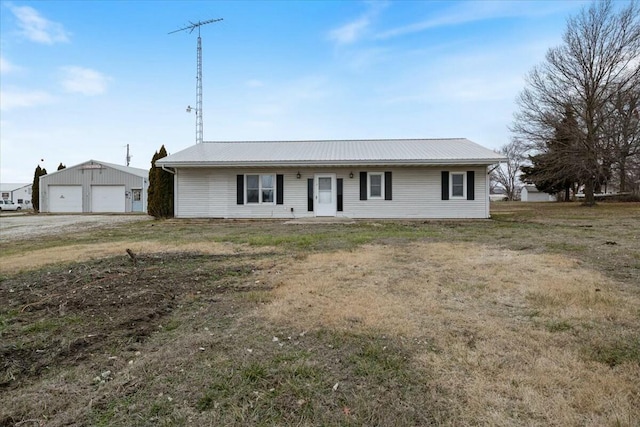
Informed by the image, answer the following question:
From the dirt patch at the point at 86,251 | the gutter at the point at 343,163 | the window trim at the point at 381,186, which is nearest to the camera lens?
the dirt patch at the point at 86,251

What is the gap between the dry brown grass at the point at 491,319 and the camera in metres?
2.10

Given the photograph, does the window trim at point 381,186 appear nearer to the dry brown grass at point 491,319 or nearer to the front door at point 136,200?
the dry brown grass at point 491,319

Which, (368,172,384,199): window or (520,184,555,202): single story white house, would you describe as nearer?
(368,172,384,199): window

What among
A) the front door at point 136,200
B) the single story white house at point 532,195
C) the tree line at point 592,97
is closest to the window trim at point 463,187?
the tree line at point 592,97

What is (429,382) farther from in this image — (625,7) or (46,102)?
(625,7)

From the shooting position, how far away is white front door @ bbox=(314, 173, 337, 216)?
1555cm

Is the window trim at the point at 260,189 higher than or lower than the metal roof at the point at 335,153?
lower

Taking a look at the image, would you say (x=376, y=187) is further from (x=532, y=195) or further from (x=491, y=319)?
(x=532, y=195)

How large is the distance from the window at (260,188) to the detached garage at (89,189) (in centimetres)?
1856

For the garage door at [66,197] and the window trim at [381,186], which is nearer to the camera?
the window trim at [381,186]

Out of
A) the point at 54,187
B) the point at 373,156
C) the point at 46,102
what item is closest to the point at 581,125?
the point at 373,156

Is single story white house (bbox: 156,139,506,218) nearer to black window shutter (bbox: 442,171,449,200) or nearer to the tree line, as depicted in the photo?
black window shutter (bbox: 442,171,449,200)

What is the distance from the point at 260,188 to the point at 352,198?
3.93 m

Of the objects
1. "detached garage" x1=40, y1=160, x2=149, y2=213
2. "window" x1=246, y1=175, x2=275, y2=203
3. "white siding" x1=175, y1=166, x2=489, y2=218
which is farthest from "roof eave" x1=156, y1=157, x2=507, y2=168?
"detached garage" x1=40, y1=160, x2=149, y2=213
